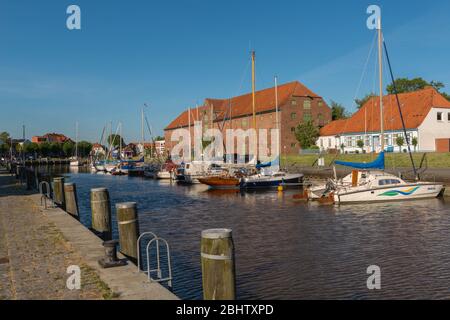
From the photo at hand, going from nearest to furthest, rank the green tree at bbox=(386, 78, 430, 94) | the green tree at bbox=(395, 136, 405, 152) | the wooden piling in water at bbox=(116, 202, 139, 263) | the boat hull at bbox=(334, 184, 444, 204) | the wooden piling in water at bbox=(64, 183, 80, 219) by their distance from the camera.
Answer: the wooden piling in water at bbox=(116, 202, 139, 263) < the wooden piling in water at bbox=(64, 183, 80, 219) < the boat hull at bbox=(334, 184, 444, 204) < the green tree at bbox=(395, 136, 405, 152) < the green tree at bbox=(386, 78, 430, 94)

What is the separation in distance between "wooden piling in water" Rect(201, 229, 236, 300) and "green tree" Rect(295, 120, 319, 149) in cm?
7050

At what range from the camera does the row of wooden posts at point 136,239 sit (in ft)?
23.5

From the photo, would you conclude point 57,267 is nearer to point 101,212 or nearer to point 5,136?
point 101,212

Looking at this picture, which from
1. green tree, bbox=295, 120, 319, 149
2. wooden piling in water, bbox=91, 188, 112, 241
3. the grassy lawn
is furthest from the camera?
green tree, bbox=295, 120, 319, 149

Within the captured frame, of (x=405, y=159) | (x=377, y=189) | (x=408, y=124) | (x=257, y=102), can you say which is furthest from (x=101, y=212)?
(x=257, y=102)

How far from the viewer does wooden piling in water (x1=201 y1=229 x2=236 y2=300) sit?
7145mm

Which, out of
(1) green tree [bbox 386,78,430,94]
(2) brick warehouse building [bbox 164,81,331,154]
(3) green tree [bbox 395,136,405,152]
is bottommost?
(3) green tree [bbox 395,136,405,152]

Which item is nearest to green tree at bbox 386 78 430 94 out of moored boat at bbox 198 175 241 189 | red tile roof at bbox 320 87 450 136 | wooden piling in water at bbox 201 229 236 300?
A: red tile roof at bbox 320 87 450 136

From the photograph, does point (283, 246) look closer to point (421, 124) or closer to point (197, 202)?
point (197, 202)

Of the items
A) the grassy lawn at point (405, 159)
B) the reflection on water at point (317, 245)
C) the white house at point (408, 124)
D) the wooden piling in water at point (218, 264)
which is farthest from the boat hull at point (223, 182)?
the wooden piling in water at point (218, 264)

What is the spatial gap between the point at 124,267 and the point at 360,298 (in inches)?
242

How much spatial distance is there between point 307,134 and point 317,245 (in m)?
60.7

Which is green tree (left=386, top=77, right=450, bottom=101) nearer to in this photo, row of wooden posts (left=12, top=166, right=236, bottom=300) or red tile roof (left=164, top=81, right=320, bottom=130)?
red tile roof (left=164, top=81, right=320, bottom=130)
